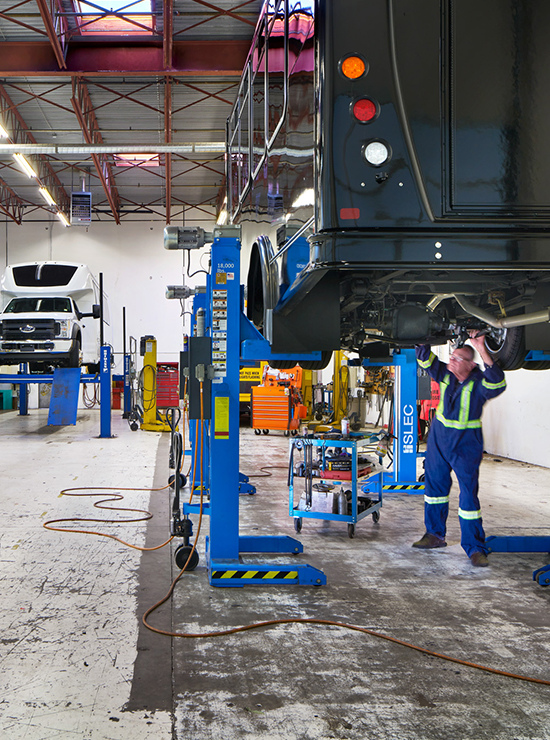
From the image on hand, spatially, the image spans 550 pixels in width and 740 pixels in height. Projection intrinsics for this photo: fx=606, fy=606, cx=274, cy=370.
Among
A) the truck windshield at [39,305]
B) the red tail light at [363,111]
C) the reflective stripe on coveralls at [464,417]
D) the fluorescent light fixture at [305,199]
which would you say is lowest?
the reflective stripe on coveralls at [464,417]

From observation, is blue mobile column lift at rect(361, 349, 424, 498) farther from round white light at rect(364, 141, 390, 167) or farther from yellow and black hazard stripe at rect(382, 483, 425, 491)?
round white light at rect(364, 141, 390, 167)

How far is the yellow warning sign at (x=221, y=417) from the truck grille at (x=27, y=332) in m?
9.72

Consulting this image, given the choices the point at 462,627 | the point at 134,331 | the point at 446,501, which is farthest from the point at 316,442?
the point at 134,331

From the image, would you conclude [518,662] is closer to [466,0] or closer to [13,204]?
[466,0]

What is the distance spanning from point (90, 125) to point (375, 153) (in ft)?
48.9

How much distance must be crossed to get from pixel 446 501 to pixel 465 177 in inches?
125

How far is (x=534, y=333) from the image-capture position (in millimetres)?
3816

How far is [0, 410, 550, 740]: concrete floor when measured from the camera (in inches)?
93.1

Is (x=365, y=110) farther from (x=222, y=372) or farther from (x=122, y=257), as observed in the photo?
(x=122, y=257)

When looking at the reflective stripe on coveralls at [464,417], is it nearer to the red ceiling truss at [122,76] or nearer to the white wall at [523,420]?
the white wall at [523,420]

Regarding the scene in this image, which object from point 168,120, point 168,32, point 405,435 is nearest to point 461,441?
point 405,435

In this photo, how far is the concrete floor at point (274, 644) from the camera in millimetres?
2365

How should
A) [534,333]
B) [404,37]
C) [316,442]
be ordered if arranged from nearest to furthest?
[404,37] → [534,333] → [316,442]

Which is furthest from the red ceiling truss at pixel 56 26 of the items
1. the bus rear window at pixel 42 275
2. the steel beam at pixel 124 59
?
the bus rear window at pixel 42 275
